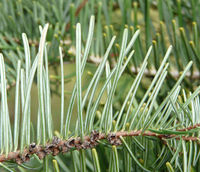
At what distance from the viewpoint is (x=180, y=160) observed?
0.75 ft

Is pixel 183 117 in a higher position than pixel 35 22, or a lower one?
lower

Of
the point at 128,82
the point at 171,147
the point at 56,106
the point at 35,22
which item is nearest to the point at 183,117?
the point at 171,147

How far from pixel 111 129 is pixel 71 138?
4cm

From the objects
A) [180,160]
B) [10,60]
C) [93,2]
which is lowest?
[180,160]

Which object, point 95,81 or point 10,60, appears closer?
point 95,81

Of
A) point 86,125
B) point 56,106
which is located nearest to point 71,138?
point 86,125

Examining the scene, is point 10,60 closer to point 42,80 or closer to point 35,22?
point 35,22

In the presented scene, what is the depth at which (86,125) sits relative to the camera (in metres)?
0.22

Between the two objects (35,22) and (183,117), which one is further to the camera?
(35,22)

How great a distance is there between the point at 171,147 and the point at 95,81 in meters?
0.08

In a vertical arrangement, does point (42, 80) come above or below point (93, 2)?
below

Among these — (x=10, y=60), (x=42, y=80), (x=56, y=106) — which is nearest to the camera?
(x=42, y=80)

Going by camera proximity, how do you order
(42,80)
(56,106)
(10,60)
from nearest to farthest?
(42,80) < (10,60) < (56,106)

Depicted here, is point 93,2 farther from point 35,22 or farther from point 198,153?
point 198,153
